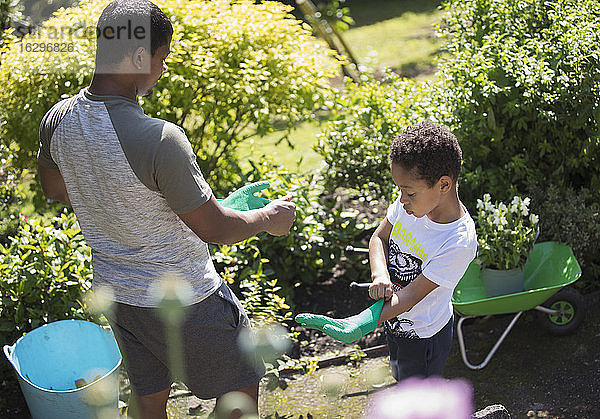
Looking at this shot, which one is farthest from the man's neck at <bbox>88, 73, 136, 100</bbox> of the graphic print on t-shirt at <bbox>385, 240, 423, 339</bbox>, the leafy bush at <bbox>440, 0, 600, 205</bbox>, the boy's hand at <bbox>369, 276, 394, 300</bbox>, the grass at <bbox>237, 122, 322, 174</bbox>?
the grass at <bbox>237, 122, 322, 174</bbox>

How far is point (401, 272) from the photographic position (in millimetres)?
2568

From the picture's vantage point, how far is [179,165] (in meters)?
1.96

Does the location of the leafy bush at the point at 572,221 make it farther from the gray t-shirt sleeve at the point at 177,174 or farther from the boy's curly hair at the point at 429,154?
the gray t-shirt sleeve at the point at 177,174

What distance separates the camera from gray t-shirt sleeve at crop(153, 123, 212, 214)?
1.95m

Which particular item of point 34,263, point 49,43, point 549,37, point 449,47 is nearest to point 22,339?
point 34,263

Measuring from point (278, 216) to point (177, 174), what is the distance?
0.45 m

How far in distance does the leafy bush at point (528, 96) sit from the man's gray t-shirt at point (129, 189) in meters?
2.17

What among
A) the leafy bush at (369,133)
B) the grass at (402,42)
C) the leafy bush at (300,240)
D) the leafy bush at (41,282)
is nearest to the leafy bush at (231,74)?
the leafy bush at (369,133)

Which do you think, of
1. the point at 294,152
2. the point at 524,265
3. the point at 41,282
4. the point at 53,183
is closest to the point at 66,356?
the point at 41,282

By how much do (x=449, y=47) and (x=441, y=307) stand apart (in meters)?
2.24

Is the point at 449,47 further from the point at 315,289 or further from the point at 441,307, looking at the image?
the point at 441,307

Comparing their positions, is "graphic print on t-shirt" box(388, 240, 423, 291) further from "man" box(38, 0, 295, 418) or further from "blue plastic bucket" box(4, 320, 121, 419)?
"blue plastic bucket" box(4, 320, 121, 419)

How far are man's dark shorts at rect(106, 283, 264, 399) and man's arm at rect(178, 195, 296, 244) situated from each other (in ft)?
0.90

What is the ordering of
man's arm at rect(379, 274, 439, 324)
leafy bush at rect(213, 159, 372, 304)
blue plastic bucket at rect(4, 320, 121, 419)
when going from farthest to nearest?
leafy bush at rect(213, 159, 372, 304), blue plastic bucket at rect(4, 320, 121, 419), man's arm at rect(379, 274, 439, 324)
